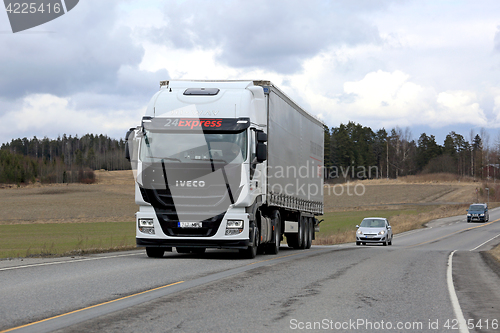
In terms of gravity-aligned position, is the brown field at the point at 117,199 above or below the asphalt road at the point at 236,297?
above

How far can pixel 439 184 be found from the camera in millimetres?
110625

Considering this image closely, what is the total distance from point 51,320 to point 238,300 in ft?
9.19

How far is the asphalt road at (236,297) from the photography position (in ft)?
21.9

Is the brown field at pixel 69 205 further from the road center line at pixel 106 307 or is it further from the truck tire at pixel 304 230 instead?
the road center line at pixel 106 307

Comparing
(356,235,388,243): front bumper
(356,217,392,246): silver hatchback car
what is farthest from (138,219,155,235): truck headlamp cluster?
(356,235,388,243): front bumper

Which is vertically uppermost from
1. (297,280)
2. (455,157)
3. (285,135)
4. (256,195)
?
(455,157)

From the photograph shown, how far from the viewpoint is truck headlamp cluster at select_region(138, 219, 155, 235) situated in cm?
1480

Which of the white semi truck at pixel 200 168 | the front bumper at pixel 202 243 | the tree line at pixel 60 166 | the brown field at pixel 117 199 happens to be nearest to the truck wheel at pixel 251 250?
the white semi truck at pixel 200 168

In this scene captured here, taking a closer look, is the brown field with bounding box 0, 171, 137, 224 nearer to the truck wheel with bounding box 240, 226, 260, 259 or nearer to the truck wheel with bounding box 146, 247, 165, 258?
the truck wheel with bounding box 146, 247, 165, 258

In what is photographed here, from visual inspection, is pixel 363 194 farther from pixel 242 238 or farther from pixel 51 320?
pixel 51 320

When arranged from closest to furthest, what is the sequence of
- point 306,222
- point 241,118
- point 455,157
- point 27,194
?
point 241,118, point 306,222, point 27,194, point 455,157

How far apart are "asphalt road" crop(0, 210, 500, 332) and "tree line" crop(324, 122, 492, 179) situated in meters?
135

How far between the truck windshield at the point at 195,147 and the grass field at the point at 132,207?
2183 cm

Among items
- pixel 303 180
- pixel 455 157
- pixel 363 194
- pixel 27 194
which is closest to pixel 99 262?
pixel 303 180
